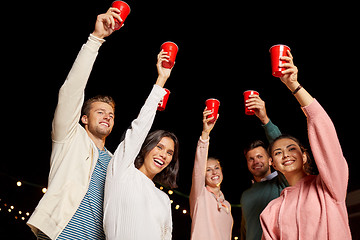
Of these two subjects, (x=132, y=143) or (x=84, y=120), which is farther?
(x=84, y=120)

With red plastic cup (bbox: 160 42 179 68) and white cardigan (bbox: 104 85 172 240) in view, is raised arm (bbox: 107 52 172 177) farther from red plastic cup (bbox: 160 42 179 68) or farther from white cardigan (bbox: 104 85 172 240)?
red plastic cup (bbox: 160 42 179 68)

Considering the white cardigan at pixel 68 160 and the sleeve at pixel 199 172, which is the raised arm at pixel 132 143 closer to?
the white cardigan at pixel 68 160

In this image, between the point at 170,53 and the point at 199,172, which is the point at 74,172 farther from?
the point at 199,172

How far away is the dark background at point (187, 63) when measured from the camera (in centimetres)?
362

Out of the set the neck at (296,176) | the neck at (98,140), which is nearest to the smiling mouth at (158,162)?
the neck at (98,140)

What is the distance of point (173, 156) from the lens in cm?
240

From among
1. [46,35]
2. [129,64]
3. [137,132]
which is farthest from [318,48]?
[46,35]

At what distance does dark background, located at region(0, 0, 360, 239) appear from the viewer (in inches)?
143

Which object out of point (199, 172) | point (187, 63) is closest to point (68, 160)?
point (199, 172)

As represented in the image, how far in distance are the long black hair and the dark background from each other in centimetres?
197

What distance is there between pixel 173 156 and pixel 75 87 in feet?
3.11

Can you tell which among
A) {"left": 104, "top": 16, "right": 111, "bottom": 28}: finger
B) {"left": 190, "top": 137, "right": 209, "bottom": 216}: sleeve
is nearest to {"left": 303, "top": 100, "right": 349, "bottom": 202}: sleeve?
{"left": 190, "top": 137, "right": 209, "bottom": 216}: sleeve

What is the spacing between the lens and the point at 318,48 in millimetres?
3871

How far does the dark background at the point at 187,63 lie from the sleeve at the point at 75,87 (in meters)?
1.98
